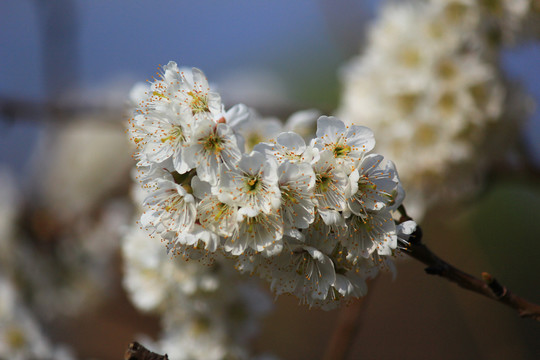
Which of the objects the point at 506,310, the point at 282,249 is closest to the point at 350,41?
the point at 506,310

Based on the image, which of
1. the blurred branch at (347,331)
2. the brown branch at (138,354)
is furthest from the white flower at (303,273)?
the blurred branch at (347,331)

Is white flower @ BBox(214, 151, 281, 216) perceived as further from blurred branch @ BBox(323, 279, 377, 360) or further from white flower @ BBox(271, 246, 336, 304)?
blurred branch @ BBox(323, 279, 377, 360)

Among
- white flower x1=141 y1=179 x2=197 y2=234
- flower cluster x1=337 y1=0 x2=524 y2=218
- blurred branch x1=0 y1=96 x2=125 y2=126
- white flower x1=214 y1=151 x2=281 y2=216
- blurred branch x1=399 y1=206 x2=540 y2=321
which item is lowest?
white flower x1=141 y1=179 x2=197 y2=234

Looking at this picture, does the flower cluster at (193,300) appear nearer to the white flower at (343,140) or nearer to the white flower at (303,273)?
the white flower at (303,273)

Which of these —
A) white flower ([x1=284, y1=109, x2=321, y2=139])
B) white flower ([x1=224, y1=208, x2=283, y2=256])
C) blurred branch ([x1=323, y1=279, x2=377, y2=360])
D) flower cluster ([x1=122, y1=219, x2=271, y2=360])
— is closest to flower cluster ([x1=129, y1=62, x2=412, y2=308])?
white flower ([x1=224, y1=208, x2=283, y2=256])

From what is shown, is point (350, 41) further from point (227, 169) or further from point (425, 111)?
point (227, 169)

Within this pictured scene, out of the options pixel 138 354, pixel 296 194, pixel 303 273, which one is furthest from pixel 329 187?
pixel 138 354

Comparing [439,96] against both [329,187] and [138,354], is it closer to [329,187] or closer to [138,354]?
[329,187]
